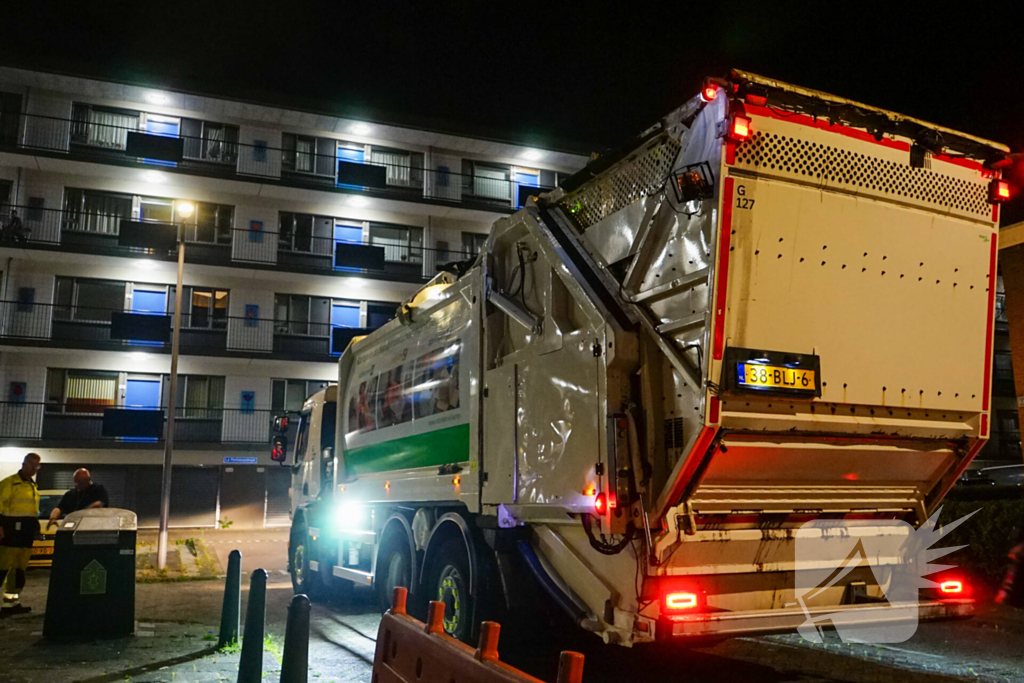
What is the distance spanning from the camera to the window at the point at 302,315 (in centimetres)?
2994

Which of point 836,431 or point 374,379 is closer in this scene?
point 836,431

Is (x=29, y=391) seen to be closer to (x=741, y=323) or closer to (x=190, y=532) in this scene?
(x=190, y=532)

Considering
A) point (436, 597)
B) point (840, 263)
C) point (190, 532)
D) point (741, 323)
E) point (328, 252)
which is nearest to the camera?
point (741, 323)

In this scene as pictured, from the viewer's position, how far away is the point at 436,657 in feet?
13.2

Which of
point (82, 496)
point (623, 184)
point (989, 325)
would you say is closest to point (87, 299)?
point (82, 496)

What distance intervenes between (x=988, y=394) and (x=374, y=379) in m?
6.41

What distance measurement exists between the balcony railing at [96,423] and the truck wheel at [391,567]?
17.8 metres

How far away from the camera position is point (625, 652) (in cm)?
743

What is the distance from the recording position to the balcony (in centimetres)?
2677

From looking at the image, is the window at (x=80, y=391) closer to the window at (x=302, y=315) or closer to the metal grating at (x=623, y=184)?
the window at (x=302, y=315)

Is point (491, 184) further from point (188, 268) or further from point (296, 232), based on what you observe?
point (188, 268)

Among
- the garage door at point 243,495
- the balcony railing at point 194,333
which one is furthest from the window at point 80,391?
the garage door at point 243,495

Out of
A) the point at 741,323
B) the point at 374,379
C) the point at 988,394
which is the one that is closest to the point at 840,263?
the point at 741,323

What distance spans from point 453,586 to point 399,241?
85.4 ft
